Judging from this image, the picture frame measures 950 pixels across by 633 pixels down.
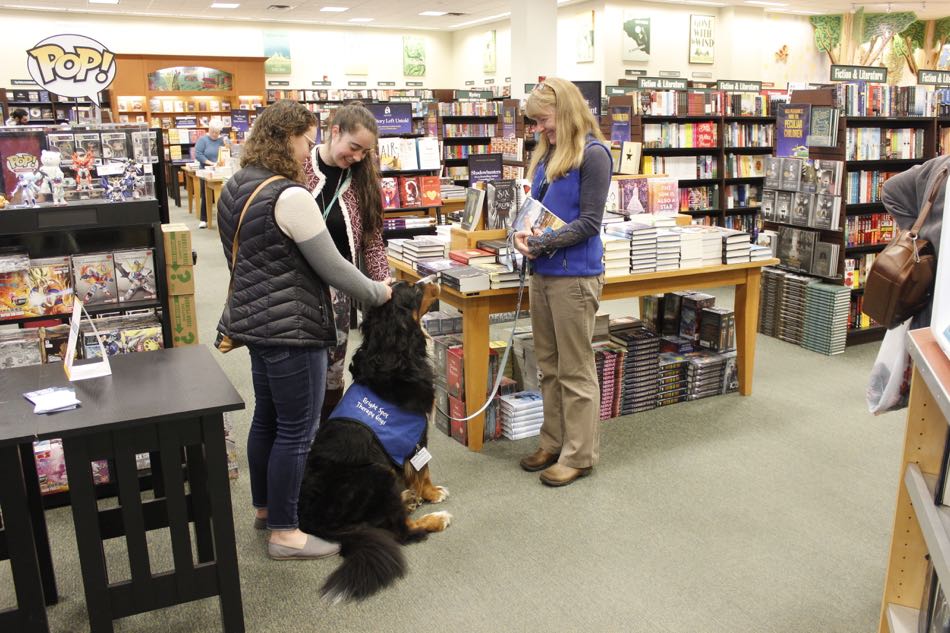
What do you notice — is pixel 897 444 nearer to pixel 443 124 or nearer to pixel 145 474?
pixel 145 474

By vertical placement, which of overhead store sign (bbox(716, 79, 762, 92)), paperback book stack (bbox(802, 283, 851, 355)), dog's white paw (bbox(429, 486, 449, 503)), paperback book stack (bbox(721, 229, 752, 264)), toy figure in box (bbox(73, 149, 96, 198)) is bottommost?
dog's white paw (bbox(429, 486, 449, 503))

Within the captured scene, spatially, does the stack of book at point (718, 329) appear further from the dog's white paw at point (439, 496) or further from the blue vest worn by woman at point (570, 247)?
the dog's white paw at point (439, 496)

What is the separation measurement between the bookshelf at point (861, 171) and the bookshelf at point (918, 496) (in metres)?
3.70

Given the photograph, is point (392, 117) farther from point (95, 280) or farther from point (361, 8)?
point (361, 8)

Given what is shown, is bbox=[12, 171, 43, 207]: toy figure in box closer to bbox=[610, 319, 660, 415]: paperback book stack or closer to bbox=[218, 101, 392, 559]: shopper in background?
bbox=[218, 101, 392, 559]: shopper in background

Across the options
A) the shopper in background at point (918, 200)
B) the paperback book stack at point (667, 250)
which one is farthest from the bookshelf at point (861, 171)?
the shopper in background at point (918, 200)

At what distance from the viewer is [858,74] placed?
6.42 meters

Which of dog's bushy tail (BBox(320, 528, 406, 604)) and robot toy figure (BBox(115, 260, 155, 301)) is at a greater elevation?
robot toy figure (BBox(115, 260, 155, 301))

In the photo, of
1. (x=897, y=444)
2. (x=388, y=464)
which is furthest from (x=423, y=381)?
(x=897, y=444)

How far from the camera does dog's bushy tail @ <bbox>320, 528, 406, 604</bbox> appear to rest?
2.48 m

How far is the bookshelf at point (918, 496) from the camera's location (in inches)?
60.0

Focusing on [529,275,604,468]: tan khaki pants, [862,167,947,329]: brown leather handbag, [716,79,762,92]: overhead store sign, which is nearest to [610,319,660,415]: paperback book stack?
[529,275,604,468]: tan khaki pants

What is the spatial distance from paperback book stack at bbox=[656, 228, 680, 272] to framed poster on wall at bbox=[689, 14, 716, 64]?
12485 millimetres

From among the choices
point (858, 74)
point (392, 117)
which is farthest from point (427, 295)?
point (858, 74)
